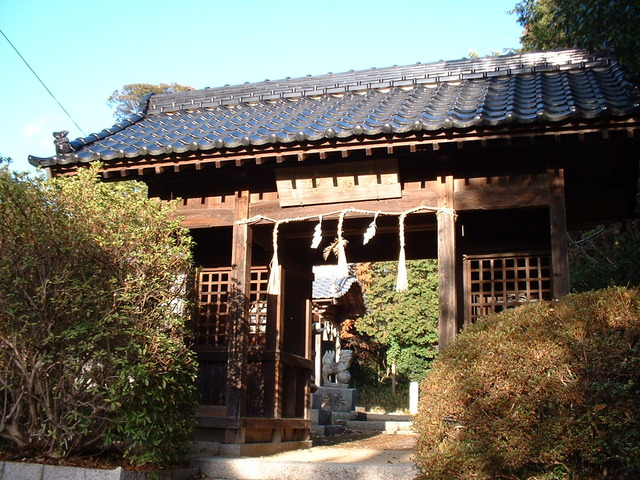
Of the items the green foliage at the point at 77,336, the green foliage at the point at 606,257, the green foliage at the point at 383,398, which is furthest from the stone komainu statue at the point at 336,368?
the green foliage at the point at 77,336

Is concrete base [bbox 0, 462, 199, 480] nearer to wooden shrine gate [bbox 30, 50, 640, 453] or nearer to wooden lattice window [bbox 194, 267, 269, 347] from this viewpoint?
wooden shrine gate [bbox 30, 50, 640, 453]

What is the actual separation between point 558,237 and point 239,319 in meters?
4.04

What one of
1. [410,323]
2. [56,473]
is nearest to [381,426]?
[56,473]

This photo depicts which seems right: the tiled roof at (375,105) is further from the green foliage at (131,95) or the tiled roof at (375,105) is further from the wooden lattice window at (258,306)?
the green foliage at (131,95)

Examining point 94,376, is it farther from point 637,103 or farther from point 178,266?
point 637,103

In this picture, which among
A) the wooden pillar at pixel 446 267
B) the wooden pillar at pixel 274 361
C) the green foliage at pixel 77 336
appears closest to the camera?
the green foliage at pixel 77 336

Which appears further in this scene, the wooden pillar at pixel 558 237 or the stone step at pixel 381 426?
the stone step at pixel 381 426

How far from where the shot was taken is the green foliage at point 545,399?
4.98 m

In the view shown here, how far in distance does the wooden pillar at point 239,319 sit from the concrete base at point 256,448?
0.13 m

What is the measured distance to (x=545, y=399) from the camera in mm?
5215

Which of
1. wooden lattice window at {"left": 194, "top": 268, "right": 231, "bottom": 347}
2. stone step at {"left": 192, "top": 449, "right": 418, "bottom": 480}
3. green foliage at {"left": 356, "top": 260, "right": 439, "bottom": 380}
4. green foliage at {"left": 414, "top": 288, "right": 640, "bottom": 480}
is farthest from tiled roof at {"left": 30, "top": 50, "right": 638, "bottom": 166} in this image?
green foliage at {"left": 356, "top": 260, "right": 439, "bottom": 380}

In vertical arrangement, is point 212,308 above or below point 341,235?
below

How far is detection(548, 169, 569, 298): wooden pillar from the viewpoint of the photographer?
758 cm

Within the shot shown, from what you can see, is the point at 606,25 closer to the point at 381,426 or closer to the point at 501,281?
the point at 501,281
